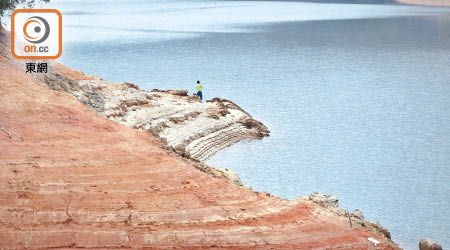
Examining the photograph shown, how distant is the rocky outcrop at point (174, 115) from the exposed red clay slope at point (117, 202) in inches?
313

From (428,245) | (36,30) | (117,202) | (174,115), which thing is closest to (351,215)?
(428,245)

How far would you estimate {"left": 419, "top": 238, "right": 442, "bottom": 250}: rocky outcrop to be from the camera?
810 inches

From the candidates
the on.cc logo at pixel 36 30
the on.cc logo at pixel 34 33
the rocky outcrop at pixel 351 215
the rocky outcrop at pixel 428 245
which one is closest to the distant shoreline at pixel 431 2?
the on.cc logo at pixel 34 33

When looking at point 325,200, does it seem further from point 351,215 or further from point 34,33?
point 34,33

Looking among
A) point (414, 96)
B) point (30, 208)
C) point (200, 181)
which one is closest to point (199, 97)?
point (414, 96)

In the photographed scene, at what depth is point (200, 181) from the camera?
1972 centimetres

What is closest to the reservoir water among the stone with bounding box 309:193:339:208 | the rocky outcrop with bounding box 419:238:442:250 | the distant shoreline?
the rocky outcrop with bounding box 419:238:442:250

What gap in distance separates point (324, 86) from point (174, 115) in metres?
19.2

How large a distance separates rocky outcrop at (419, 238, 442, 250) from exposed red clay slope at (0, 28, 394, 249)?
1878 millimetres

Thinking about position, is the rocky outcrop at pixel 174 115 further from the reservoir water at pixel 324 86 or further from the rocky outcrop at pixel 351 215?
the rocky outcrop at pixel 351 215

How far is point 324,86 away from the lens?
50.9 metres

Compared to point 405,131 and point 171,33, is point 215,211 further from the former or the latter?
point 171,33

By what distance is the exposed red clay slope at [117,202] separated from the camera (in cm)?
1719

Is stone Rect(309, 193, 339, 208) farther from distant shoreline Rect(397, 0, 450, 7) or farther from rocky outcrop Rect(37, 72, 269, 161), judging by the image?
distant shoreline Rect(397, 0, 450, 7)
